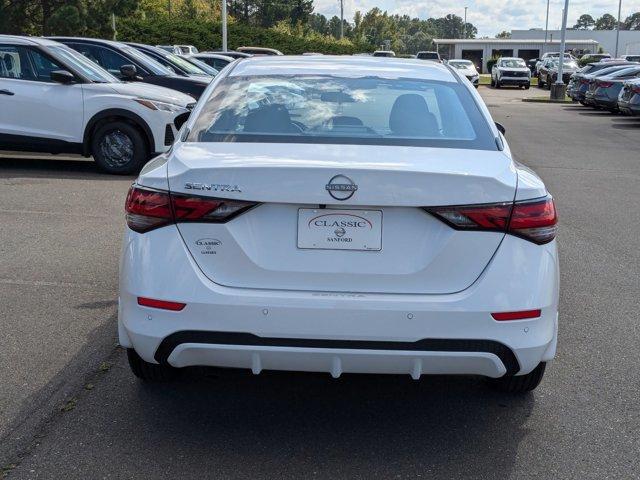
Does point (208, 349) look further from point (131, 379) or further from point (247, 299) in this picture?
point (131, 379)

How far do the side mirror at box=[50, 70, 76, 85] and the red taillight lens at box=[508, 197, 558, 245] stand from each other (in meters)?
9.16

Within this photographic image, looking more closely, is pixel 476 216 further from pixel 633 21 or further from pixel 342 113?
pixel 633 21

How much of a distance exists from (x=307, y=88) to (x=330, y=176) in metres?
1.21

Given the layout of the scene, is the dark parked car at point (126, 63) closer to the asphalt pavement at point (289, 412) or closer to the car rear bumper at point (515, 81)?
the asphalt pavement at point (289, 412)

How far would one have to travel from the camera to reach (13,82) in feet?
38.4

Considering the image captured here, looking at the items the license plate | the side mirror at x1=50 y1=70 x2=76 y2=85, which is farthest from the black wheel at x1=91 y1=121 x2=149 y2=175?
the license plate

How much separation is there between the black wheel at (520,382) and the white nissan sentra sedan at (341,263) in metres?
0.49

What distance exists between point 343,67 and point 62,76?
762 centimetres

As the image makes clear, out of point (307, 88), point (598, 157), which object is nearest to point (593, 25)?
point (598, 157)

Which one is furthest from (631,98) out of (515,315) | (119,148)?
(515,315)

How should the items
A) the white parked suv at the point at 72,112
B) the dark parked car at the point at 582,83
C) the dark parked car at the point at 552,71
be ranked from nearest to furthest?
the white parked suv at the point at 72,112
the dark parked car at the point at 582,83
the dark parked car at the point at 552,71

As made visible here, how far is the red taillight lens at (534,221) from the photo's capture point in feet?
11.7

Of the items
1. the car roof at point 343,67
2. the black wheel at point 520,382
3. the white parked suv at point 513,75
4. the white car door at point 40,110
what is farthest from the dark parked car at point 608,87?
the black wheel at point 520,382

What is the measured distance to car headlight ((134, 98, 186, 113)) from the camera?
11.7m
